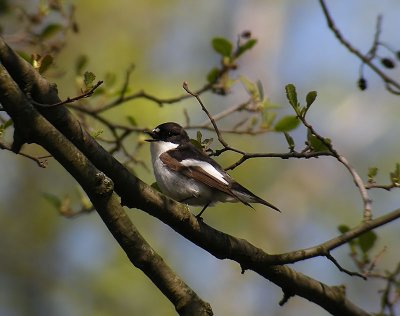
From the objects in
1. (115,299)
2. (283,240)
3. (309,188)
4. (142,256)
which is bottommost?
(142,256)

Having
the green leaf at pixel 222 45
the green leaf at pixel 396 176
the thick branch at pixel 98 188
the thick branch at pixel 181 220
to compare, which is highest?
the green leaf at pixel 222 45

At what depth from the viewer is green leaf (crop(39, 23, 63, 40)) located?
5.27 meters

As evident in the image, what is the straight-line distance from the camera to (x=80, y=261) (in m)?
12.3

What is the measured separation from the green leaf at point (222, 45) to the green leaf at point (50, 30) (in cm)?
115

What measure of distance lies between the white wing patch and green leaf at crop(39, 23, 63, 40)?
53.0 inches

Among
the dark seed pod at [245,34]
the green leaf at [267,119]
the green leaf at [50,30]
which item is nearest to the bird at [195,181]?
the green leaf at [267,119]

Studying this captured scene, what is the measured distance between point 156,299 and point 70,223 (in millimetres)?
2503

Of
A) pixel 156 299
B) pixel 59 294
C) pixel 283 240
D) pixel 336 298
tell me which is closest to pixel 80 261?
pixel 59 294

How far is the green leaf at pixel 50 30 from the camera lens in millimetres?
5273

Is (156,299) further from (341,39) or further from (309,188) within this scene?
(341,39)

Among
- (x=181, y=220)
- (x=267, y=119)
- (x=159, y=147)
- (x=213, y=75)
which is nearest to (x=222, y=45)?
(x=213, y=75)

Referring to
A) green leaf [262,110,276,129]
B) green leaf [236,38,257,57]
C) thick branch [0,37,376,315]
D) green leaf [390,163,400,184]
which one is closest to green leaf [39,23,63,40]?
green leaf [236,38,257,57]

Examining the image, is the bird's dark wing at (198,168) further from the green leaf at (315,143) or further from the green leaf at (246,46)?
the green leaf at (315,143)

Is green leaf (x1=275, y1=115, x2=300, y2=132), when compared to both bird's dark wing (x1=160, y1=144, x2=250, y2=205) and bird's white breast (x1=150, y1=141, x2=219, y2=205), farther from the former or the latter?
bird's white breast (x1=150, y1=141, x2=219, y2=205)
